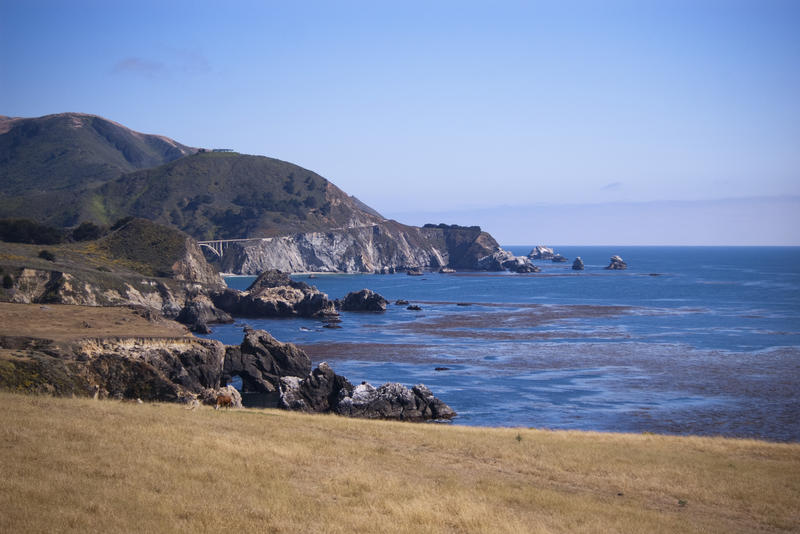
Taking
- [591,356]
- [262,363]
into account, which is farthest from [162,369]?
[591,356]

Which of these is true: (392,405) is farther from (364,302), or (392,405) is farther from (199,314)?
(364,302)

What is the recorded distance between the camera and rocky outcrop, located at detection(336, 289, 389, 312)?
10956 centimetres

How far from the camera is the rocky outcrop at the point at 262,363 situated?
50719 mm

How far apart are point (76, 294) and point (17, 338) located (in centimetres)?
4071

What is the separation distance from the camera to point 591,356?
6512 cm

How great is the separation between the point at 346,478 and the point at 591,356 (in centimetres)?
5155

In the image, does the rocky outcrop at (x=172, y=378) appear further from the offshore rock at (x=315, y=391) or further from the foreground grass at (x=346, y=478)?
the foreground grass at (x=346, y=478)

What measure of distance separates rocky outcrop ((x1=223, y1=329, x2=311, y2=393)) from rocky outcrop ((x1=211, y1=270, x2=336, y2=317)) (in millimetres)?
44949

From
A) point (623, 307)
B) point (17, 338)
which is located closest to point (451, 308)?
point (623, 307)

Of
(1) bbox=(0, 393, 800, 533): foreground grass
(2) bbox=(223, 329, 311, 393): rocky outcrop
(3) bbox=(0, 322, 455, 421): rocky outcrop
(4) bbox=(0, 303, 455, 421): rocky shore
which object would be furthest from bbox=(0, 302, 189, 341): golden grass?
(1) bbox=(0, 393, 800, 533): foreground grass

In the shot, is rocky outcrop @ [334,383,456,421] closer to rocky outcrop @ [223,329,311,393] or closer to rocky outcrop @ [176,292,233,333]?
rocky outcrop @ [223,329,311,393]

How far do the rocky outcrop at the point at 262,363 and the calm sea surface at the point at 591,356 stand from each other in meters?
5.34

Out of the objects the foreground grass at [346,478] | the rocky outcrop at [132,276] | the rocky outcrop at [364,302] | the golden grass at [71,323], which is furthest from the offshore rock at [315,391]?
the rocky outcrop at [364,302]

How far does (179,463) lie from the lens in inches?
686
